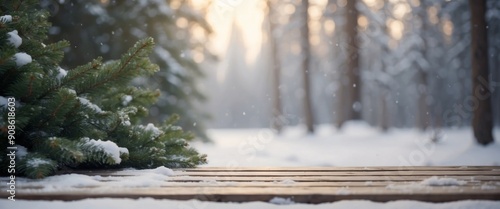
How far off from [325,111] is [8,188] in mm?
53530

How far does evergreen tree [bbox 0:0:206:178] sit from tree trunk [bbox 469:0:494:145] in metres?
9.36

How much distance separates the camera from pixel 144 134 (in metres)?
3.65

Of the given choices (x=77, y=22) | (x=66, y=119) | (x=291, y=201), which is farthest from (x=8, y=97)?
(x=77, y=22)

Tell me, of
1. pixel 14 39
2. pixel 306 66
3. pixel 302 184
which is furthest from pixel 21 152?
pixel 306 66

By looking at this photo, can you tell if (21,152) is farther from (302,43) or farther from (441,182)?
(302,43)

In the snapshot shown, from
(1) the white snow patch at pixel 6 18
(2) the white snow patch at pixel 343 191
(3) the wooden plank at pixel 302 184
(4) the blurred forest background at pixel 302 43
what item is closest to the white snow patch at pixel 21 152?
(1) the white snow patch at pixel 6 18

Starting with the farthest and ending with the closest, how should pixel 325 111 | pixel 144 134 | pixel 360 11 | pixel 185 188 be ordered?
pixel 325 111, pixel 360 11, pixel 144 134, pixel 185 188

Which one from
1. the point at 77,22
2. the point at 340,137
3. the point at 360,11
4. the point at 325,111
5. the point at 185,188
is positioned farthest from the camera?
the point at 325,111

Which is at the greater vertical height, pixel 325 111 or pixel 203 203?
pixel 325 111

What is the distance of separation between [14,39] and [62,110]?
689 millimetres

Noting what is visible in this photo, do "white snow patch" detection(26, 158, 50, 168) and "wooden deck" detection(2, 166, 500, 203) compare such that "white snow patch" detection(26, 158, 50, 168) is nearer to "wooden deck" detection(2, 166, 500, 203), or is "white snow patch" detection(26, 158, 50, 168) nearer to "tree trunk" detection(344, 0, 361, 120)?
"wooden deck" detection(2, 166, 500, 203)

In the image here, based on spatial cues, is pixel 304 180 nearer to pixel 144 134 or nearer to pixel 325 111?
pixel 144 134

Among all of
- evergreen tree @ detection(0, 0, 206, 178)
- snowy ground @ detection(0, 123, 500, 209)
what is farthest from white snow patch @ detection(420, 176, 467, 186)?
evergreen tree @ detection(0, 0, 206, 178)

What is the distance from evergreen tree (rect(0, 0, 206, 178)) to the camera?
113 inches
